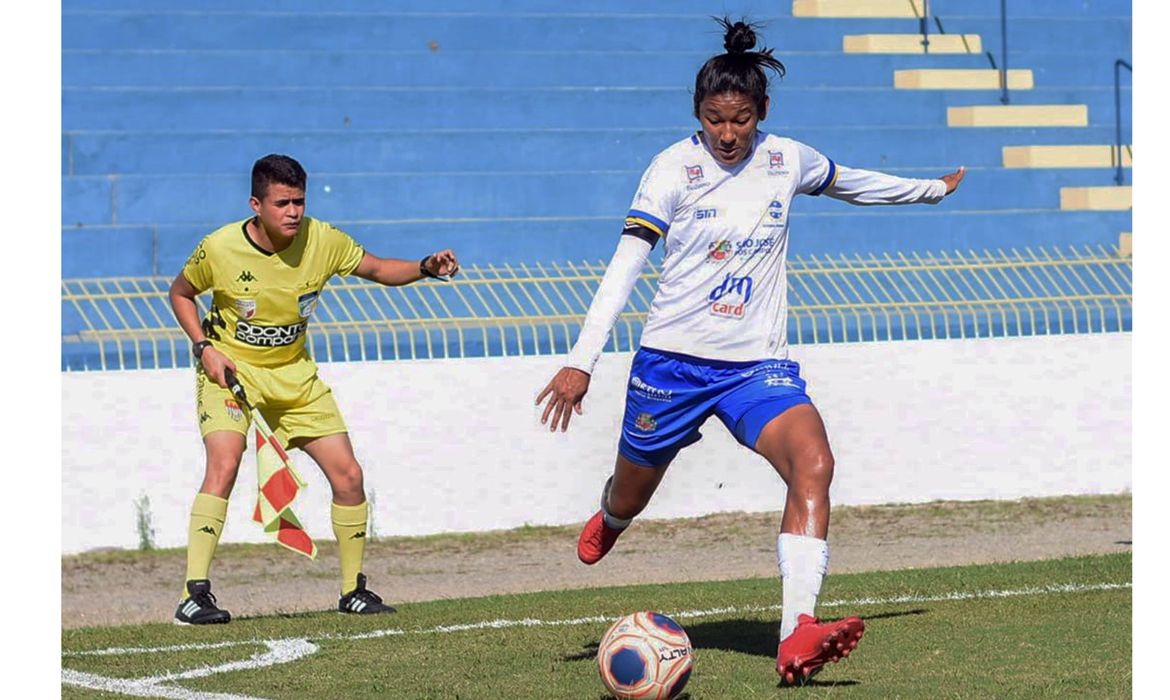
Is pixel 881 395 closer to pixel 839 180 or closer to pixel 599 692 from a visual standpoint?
pixel 839 180

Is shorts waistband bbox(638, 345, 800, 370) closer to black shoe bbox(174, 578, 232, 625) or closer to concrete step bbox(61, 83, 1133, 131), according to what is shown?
black shoe bbox(174, 578, 232, 625)

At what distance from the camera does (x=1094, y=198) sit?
62.1 feet

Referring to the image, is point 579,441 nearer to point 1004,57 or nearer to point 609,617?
point 609,617

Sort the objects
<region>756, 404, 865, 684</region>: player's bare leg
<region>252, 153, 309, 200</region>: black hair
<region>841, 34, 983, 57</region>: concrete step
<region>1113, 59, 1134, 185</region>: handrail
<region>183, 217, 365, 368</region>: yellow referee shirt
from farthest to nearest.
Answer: <region>841, 34, 983, 57</region>: concrete step < <region>1113, 59, 1134, 185</region>: handrail < <region>183, 217, 365, 368</region>: yellow referee shirt < <region>252, 153, 309, 200</region>: black hair < <region>756, 404, 865, 684</region>: player's bare leg

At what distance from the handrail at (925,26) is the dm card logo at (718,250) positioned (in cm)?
1485

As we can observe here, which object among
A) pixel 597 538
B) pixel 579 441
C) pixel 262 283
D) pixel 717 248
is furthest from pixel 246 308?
pixel 579 441

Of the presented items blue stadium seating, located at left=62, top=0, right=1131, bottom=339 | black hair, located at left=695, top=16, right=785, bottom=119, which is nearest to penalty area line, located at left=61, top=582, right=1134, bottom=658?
black hair, located at left=695, top=16, right=785, bottom=119

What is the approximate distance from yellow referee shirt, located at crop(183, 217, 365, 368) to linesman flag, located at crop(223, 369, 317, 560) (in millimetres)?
268

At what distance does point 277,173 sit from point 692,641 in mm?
2707

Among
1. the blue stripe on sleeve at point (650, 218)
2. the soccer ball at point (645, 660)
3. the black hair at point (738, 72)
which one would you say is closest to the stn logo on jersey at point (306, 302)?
the blue stripe on sleeve at point (650, 218)

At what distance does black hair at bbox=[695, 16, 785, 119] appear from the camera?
265 inches

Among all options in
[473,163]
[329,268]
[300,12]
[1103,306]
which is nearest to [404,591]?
[329,268]

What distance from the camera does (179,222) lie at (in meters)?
16.6

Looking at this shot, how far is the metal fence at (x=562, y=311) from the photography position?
12719 mm
